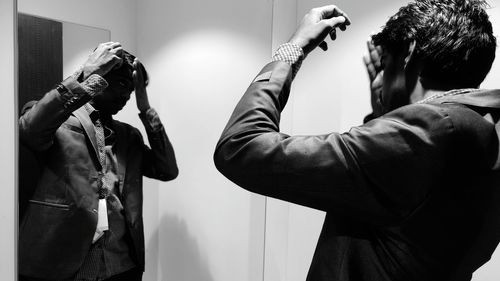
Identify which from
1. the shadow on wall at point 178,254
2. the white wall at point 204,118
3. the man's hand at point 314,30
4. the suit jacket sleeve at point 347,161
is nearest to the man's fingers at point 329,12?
the man's hand at point 314,30

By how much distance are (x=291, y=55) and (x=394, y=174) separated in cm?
22

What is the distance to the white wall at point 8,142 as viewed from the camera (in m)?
0.87

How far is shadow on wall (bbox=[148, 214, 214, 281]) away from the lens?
120cm

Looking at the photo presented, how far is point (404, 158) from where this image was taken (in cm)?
40

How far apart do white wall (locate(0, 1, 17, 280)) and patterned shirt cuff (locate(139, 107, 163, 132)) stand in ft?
1.06

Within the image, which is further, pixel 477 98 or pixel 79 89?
pixel 79 89

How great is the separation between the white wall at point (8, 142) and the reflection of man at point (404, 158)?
70 centimetres

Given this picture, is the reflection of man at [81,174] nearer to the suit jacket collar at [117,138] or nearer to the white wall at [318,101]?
the suit jacket collar at [117,138]

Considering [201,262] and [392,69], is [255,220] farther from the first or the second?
[392,69]

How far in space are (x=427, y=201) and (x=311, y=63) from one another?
97cm

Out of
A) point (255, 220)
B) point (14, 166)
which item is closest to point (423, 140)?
point (14, 166)

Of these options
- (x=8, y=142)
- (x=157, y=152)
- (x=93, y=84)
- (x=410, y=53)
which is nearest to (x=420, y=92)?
(x=410, y=53)

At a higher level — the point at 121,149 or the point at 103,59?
the point at 103,59

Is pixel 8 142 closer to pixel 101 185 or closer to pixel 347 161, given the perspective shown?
pixel 101 185
